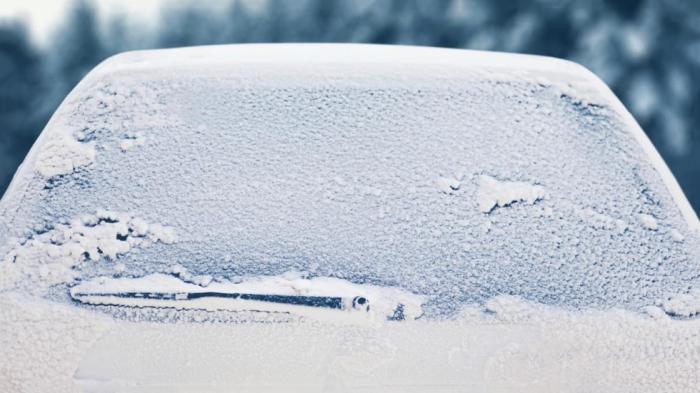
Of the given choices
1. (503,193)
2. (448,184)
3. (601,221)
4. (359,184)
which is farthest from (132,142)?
(601,221)

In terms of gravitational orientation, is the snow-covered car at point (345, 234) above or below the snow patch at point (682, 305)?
above

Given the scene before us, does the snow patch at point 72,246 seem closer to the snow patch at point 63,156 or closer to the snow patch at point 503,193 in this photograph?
the snow patch at point 63,156

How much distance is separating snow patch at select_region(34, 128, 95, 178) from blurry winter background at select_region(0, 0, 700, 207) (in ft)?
15.4

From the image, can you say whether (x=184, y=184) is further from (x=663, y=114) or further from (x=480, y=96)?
(x=663, y=114)

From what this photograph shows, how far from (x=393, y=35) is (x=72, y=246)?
5.19 metres

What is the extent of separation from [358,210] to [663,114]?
5.24 metres

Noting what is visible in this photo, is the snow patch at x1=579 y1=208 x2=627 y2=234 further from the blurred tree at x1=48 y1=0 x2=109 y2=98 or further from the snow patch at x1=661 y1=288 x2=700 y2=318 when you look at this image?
the blurred tree at x1=48 y1=0 x2=109 y2=98

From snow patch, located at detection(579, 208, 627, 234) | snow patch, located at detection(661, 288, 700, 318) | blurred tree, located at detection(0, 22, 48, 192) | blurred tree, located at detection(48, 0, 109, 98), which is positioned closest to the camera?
snow patch, located at detection(661, 288, 700, 318)

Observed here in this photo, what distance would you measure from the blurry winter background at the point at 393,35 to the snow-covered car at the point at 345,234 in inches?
180

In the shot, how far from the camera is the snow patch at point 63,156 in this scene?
6.54ft

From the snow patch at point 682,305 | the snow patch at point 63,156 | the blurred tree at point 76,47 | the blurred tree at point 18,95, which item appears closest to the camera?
the snow patch at point 682,305

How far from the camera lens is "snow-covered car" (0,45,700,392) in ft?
5.36

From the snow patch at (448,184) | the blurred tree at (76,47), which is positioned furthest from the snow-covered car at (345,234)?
the blurred tree at (76,47)

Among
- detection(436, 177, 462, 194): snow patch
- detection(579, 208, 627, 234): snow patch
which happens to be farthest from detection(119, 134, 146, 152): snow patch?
detection(579, 208, 627, 234): snow patch
